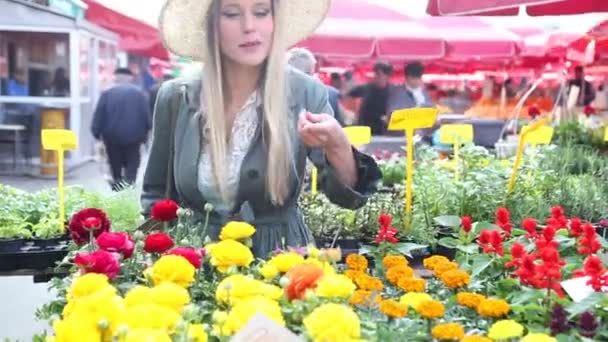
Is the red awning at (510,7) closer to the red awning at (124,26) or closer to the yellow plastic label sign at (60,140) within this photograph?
the yellow plastic label sign at (60,140)

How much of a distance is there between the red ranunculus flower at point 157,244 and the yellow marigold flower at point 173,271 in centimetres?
19

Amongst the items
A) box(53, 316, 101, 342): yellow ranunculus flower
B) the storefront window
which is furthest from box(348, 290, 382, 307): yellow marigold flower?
the storefront window

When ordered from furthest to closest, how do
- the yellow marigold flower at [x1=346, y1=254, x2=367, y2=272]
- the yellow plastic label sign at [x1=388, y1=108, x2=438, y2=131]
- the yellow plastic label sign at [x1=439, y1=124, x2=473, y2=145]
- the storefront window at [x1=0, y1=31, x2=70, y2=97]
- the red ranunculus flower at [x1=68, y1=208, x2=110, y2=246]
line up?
the storefront window at [x1=0, y1=31, x2=70, y2=97] → the yellow plastic label sign at [x1=439, y1=124, x2=473, y2=145] → the yellow plastic label sign at [x1=388, y1=108, x2=438, y2=131] → the red ranunculus flower at [x1=68, y1=208, x2=110, y2=246] → the yellow marigold flower at [x1=346, y1=254, x2=367, y2=272]

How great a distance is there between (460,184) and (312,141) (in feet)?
6.66

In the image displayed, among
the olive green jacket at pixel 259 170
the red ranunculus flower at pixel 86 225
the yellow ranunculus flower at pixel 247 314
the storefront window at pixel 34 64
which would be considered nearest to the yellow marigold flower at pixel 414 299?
the yellow ranunculus flower at pixel 247 314

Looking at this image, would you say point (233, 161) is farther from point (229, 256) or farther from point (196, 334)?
point (196, 334)

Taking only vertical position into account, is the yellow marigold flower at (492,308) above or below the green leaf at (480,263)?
above

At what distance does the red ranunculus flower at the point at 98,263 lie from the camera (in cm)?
139

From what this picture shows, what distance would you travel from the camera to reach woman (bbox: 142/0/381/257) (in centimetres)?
180

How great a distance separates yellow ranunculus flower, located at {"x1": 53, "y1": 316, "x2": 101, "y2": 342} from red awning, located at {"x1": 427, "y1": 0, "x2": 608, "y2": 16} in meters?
2.30

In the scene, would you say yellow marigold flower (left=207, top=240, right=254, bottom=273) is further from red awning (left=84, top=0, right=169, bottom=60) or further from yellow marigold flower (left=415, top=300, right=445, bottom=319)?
red awning (left=84, top=0, right=169, bottom=60)

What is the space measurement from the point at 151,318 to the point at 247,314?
138 millimetres

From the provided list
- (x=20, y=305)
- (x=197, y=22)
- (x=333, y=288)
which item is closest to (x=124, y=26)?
(x=20, y=305)

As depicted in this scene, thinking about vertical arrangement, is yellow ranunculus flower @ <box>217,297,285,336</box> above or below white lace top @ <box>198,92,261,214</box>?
below
